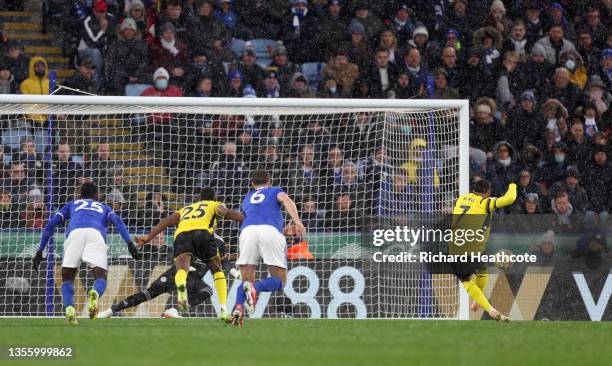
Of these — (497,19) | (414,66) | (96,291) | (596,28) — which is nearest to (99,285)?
(96,291)

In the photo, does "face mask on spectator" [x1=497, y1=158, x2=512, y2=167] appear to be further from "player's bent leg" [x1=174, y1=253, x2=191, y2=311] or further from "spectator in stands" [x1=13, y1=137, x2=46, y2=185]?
"spectator in stands" [x1=13, y1=137, x2=46, y2=185]

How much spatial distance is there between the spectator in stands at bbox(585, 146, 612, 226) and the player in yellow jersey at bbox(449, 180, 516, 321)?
155 inches

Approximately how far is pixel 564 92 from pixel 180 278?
9.35m

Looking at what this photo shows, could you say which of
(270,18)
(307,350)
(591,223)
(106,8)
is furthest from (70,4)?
(307,350)

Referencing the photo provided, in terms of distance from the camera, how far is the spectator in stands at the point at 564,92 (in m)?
21.5

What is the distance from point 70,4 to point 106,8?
618 mm

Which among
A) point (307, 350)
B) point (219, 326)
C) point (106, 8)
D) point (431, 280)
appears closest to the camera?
point (307, 350)

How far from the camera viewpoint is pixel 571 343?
11.7m

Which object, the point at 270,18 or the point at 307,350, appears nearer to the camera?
the point at 307,350

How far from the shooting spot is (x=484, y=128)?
2042cm

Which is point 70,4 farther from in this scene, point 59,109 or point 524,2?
point 524,2

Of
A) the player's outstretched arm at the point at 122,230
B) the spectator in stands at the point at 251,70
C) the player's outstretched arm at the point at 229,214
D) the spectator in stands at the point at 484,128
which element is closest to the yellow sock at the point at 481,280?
the player's outstretched arm at the point at 229,214

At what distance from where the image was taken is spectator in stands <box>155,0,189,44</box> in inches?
816

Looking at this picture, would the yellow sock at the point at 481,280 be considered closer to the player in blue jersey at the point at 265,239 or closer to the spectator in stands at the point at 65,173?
the player in blue jersey at the point at 265,239
